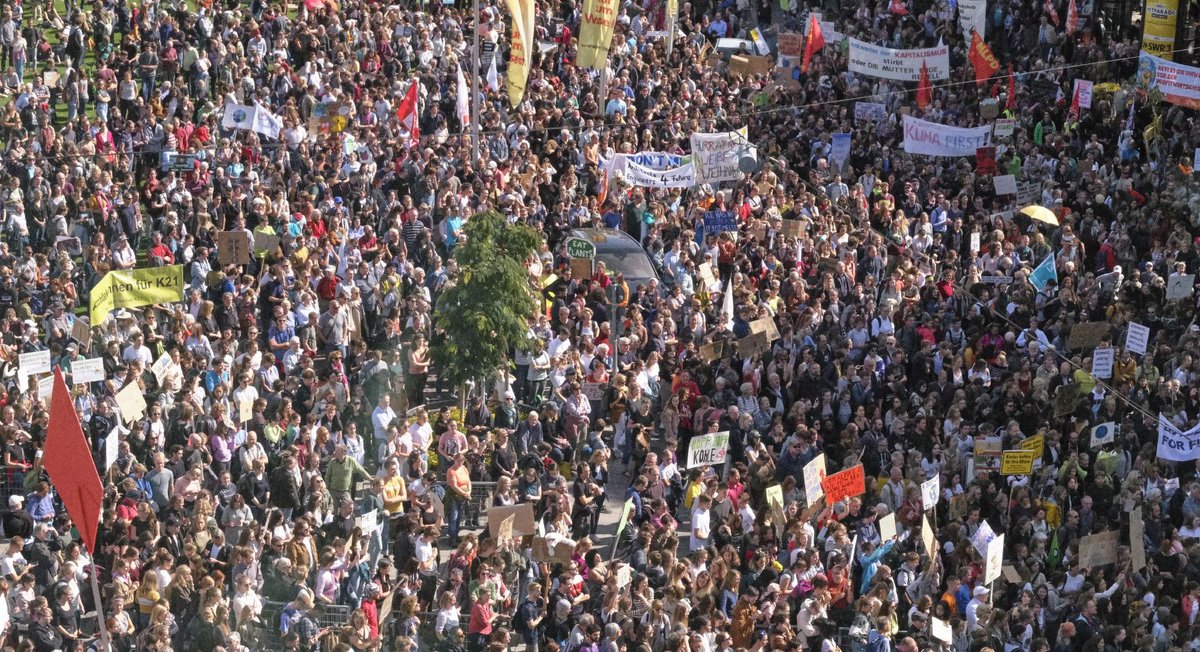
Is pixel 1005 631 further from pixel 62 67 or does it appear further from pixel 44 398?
pixel 62 67

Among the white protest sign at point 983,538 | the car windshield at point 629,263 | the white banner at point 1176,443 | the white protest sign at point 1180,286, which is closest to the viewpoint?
A: the white protest sign at point 983,538

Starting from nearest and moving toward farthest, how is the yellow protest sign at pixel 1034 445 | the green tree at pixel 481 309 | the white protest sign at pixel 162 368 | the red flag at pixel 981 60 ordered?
1. the yellow protest sign at pixel 1034 445
2. the white protest sign at pixel 162 368
3. the green tree at pixel 481 309
4. the red flag at pixel 981 60

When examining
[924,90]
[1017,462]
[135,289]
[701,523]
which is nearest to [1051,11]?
[924,90]

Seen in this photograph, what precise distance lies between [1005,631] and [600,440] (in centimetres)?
521

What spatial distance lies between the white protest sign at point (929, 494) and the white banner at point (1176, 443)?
8.24 ft

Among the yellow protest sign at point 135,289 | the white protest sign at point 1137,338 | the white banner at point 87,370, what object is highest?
the yellow protest sign at point 135,289

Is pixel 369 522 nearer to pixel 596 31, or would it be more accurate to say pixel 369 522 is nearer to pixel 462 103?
pixel 462 103

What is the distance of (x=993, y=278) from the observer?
1155 inches

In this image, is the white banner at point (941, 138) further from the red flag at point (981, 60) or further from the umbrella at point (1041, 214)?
the umbrella at point (1041, 214)

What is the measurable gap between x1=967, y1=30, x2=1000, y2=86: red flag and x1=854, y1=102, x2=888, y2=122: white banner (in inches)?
62.3

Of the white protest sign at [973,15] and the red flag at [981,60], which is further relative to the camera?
the white protest sign at [973,15]

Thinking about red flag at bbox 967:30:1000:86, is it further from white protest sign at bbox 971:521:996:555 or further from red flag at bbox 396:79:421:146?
white protest sign at bbox 971:521:996:555

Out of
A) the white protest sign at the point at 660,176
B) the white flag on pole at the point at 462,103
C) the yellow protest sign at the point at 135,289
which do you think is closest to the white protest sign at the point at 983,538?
the yellow protest sign at the point at 135,289

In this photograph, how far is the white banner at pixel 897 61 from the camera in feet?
124
